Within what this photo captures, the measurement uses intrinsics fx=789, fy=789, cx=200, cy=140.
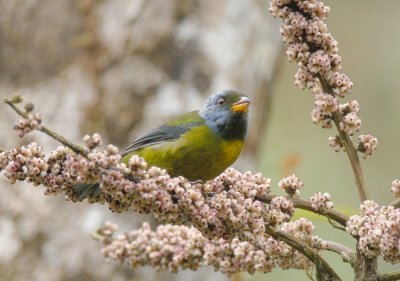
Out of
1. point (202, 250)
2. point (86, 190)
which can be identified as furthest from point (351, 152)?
point (86, 190)

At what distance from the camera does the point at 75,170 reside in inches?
64.7

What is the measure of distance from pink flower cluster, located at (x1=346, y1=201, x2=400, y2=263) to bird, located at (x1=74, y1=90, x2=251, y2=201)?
1.95 metres

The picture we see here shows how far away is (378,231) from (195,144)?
7.08ft

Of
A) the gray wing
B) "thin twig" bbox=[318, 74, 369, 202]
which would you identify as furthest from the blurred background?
"thin twig" bbox=[318, 74, 369, 202]

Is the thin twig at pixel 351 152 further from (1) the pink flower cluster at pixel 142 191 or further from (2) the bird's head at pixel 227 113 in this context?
(2) the bird's head at pixel 227 113

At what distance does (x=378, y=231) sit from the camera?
164 centimetres

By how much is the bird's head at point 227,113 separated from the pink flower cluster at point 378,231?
2139 millimetres

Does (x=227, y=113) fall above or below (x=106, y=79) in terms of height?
below

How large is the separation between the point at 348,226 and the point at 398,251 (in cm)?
14

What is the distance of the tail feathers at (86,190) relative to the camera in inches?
70.3

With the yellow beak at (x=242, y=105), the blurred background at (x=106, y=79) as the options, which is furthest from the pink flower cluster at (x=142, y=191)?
the yellow beak at (x=242, y=105)

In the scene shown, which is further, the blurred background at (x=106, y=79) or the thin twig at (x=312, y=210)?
the blurred background at (x=106, y=79)

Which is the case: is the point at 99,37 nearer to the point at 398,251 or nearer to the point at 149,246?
the point at 149,246

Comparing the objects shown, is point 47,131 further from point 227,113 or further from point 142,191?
point 227,113
